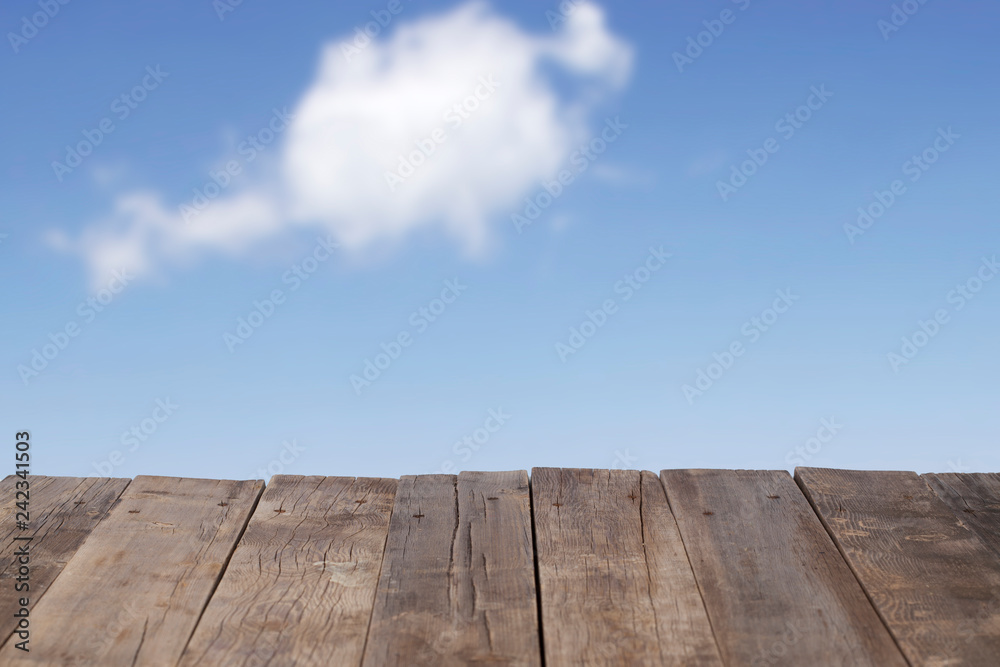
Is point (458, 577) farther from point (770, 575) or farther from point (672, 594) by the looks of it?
point (770, 575)

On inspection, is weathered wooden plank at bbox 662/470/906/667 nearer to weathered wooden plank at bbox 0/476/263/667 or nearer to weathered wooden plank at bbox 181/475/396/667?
weathered wooden plank at bbox 181/475/396/667

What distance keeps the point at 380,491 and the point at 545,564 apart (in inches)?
25.6

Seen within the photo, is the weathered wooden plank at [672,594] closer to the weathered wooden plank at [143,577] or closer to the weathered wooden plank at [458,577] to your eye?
the weathered wooden plank at [458,577]

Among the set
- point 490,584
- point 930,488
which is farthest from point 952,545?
point 490,584

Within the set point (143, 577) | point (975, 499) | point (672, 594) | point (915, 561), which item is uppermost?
point (975, 499)

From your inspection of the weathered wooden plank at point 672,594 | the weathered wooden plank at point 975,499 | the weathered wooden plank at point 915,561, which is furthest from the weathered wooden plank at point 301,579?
the weathered wooden plank at point 975,499

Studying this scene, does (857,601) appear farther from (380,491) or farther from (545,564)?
(380,491)

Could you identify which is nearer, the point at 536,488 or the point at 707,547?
Result: the point at 707,547

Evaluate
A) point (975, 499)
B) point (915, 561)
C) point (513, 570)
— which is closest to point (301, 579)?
point (513, 570)

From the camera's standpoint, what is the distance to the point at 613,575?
6.32ft

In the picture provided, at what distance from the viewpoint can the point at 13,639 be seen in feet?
5.63

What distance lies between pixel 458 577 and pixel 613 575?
15.5 inches

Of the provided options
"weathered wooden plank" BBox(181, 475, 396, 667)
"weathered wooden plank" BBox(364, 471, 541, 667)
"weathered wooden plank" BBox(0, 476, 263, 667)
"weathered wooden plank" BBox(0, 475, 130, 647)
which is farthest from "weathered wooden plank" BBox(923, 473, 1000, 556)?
"weathered wooden plank" BBox(0, 475, 130, 647)

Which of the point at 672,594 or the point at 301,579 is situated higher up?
the point at 672,594
